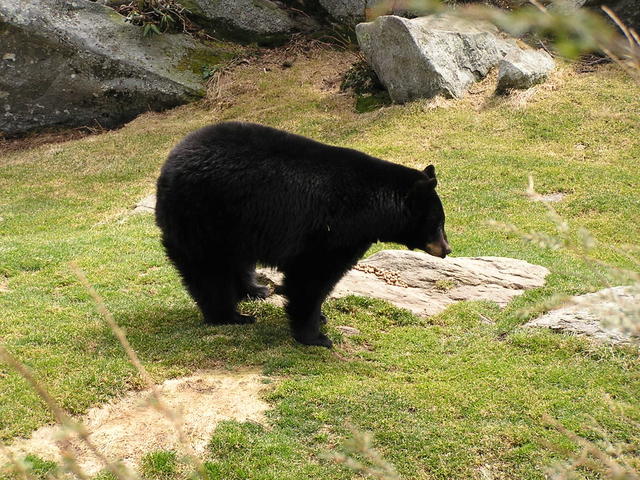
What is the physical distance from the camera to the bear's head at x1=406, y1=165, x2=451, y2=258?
746 centimetres

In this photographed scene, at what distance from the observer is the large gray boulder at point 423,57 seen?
1714 cm

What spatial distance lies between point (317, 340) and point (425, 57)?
11.1 meters

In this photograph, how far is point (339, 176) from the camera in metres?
7.25

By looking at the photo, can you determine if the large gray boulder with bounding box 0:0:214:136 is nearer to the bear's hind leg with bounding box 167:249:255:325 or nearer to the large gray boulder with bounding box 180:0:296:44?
the large gray boulder with bounding box 180:0:296:44

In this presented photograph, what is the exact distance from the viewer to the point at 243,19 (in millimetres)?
21422

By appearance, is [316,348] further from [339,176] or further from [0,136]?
[0,136]

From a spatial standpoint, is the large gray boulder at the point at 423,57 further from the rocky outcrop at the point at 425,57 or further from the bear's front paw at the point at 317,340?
the bear's front paw at the point at 317,340

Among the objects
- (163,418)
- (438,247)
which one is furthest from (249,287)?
(163,418)

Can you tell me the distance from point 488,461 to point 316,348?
91.4 inches

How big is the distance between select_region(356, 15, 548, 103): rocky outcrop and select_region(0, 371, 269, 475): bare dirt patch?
39.6ft

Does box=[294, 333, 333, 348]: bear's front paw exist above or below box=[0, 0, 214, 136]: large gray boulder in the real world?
above

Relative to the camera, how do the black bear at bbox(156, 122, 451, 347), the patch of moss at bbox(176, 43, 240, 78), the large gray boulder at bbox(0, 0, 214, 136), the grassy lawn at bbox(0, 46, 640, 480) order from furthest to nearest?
1. the patch of moss at bbox(176, 43, 240, 78)
2. the large gray boulder at bbox(0, 0, 214, 136)
3. the black bear at bbox(156, 122, 451, 347)
4. the grassy lawn at bbox(0, 46, 640, 480)

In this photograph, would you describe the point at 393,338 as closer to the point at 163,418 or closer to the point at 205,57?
the point at 163,418

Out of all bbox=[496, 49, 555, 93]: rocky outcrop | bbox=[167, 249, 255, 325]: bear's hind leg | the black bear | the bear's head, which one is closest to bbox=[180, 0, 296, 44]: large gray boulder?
bbox=[496, 49, 555, 93]: rocky outcrop
